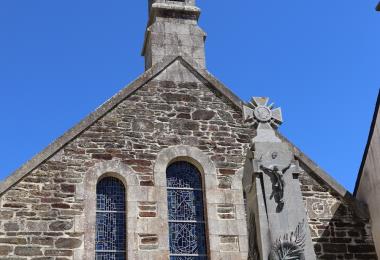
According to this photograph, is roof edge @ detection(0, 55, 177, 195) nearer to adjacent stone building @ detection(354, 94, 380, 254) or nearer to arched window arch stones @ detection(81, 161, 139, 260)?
arched window arch stones @ detection(81, 161, 139, 260)

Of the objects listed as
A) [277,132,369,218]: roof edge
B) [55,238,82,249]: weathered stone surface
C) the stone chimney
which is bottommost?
[55,238,82,249]: weathered stone surface

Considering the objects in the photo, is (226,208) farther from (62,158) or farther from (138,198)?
(62,158)

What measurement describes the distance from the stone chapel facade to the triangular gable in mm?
19

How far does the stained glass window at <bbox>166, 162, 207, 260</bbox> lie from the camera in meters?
10.3

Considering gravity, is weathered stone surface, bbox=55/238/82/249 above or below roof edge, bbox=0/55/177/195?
below

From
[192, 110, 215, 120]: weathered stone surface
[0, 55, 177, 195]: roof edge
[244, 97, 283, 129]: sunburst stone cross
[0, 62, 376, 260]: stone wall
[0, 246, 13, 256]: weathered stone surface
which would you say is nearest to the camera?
[244, 97, 283, 129]: sunburst stone cross

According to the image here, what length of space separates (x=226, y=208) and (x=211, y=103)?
2.19 metres

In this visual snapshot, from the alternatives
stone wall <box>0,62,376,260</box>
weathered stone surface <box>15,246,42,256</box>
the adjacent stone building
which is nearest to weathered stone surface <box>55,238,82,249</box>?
stone wall <box>0,62,376,260</box>

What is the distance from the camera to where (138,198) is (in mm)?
10391

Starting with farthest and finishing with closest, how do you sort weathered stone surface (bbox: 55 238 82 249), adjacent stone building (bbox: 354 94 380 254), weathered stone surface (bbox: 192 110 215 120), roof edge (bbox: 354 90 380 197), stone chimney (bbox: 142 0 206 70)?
stone chimney (bbox: 142 0 206 70), weathered stone surface (bbox: 192 110 215 120), roof edge (bbox: 354 90 380 197), adjacent stone building (bbox: 354 94 380 254), weathered stone surface (bbox: 55 238 82 249)

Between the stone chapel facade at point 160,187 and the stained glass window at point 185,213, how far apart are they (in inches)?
0.7

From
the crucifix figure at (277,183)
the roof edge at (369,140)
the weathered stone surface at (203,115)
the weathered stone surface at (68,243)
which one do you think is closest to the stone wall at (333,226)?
the roof edge at (369,140)

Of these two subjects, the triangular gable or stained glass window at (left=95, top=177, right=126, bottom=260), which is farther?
the triangular gable

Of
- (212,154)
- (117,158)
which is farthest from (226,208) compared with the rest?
(117,158)
